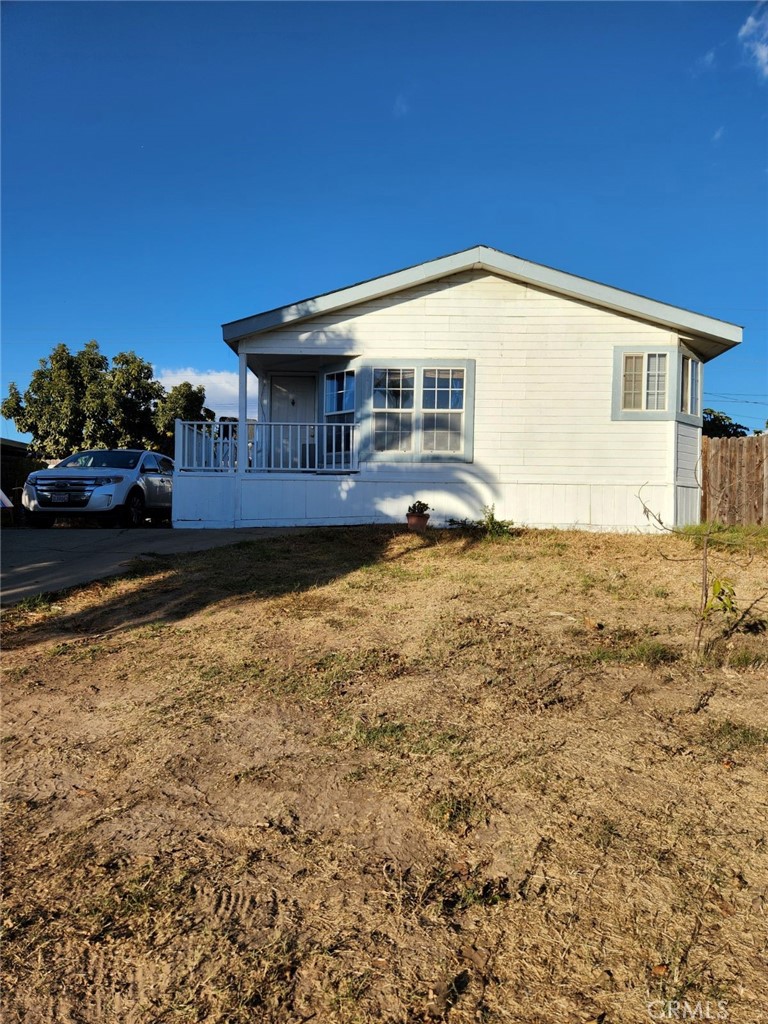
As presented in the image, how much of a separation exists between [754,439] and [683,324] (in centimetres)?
300

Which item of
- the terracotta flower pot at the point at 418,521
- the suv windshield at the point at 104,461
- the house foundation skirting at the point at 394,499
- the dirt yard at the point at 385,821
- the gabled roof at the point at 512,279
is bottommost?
the dirt yard at the point at 385,821

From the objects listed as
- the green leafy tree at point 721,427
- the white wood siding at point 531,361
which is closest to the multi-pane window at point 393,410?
the white wood siding at point 531,361

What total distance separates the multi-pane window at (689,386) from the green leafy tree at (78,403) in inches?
873

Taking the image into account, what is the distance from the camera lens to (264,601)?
6055mm

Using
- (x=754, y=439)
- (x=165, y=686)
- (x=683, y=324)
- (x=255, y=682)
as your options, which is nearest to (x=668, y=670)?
(x=255, y=682)

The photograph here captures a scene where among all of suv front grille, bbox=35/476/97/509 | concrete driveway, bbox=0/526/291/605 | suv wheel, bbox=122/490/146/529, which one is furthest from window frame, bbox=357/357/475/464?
suv front grille, bbox=35/476/97/509

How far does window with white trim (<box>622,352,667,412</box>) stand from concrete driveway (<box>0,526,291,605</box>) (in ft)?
20.6

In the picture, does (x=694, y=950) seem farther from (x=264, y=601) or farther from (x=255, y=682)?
(x=264, y=601)

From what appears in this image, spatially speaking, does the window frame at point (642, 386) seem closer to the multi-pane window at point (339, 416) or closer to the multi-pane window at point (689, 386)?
the multi-pane window at point (689, 386)

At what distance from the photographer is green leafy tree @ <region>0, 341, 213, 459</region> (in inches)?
1061

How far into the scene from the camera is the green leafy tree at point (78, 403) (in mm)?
26938

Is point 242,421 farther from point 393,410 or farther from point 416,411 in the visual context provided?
point 416,411

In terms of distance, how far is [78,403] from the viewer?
27031mm

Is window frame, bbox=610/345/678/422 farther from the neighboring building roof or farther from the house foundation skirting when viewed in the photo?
the neighboring building roof
